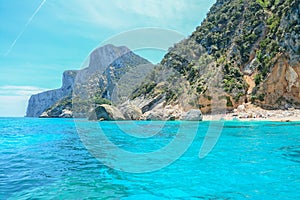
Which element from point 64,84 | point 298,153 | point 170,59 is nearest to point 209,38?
point 170,59

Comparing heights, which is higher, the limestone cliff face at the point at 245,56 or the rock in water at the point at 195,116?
the limestone cliff face at the point at 245,56

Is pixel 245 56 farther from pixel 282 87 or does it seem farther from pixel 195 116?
pixel 195 116

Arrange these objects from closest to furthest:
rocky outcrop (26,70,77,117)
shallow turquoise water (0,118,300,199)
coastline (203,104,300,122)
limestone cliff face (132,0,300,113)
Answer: shallow turquoise water (0,118,300,199), coastline (203,104,300,122), limestone cliff face (132,0,300,113), rocky outcrop (26,70,77,117)

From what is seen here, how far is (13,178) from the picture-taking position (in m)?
7.88

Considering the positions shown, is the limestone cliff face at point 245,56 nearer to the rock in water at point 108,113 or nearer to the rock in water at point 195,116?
the rock in water at point 195,116

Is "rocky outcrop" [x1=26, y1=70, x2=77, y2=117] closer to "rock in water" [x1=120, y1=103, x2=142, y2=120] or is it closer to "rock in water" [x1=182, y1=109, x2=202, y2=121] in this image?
"rock in water" [x1=120, y1=103, x2=142, y2=120]

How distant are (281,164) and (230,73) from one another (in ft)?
164

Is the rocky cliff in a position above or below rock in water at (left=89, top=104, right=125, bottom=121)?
above

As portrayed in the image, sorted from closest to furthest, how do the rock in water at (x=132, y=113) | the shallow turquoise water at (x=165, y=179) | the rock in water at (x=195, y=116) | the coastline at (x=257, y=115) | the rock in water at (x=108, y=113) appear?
the shallow turquoise water at (x=165, y=179) < the coastline at (x=257, y=115) < the rock in water at (x=195, y=116) < the rock in water at (x=108, y=113) < the rock in water at (x=132, y=113)

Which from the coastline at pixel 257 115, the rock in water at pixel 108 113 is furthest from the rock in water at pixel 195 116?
the rock in water at pixel 108 113

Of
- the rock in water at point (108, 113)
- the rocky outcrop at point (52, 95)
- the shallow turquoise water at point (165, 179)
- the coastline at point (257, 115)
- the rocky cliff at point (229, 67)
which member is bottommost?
the shallow turquoise water at point (165, 179)

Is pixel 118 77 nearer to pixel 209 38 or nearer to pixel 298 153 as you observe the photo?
pixel 209 38

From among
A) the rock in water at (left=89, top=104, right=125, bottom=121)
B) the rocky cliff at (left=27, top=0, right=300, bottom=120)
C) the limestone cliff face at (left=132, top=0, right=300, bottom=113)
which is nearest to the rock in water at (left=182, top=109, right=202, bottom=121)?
the rocky cliff at (left=27, top=0, right=300, bottom=120)

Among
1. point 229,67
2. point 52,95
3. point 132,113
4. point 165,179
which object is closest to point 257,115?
point 229,67
